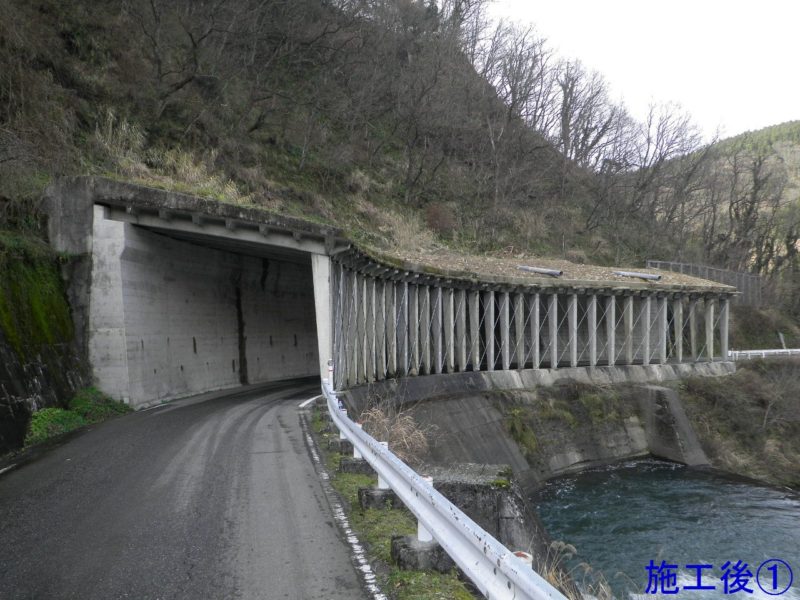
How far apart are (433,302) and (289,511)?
765 inches

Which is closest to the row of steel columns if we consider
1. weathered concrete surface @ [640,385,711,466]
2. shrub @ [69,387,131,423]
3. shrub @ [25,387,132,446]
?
weathered concrete surface @ [640,385,711,466]

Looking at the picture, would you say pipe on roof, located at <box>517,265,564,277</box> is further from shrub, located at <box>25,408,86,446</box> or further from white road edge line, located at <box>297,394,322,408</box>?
shrub, located at <box>25,408,86,446</box>

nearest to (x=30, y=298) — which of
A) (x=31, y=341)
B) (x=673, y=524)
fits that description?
(x=31, y=341)

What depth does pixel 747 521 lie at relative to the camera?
1781 cm

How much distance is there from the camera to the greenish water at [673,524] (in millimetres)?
13711

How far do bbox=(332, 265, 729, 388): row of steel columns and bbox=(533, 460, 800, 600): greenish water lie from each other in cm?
685

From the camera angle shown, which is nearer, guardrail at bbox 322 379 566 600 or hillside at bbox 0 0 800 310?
guardrail at bbox 322 379 566 600

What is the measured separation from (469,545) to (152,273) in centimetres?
1609

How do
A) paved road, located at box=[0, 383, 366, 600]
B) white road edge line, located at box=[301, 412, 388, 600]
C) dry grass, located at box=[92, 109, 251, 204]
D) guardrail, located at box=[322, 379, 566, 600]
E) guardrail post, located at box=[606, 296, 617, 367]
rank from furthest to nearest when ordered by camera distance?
guardrail post, located at box=[606, 296, 617, 367]
dry grass, located at box=[92, 109, 251, 204]
paved road, located at box=[0, 383, 366, 600]
white road edge line, located at box=[301, 412, 388, 600]
guardrail, located at box=[322, 379, 566, 600]

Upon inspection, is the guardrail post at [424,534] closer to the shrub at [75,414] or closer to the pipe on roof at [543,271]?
the shrub at [75,414]

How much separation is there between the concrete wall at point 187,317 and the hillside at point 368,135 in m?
2.35

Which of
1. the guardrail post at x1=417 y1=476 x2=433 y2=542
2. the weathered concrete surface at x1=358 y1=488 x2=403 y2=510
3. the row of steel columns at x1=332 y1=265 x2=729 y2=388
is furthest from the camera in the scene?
the row of steel columns at x1=332 y1=265 x2=729 y2=388

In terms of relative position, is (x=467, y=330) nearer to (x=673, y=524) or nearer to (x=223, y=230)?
(x=673, y=524)

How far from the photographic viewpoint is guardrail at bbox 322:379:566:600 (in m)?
2.88
